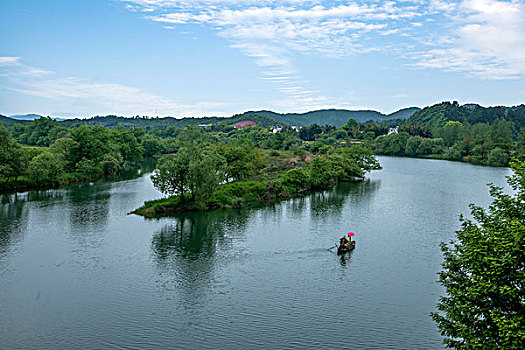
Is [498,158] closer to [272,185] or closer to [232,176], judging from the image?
[272,185]

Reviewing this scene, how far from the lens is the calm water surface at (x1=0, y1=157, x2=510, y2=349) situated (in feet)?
65.1

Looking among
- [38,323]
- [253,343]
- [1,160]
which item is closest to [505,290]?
[253,343]

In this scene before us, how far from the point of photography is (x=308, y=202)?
1997 inches

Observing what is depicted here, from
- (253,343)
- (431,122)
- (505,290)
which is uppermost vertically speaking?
(431,122)

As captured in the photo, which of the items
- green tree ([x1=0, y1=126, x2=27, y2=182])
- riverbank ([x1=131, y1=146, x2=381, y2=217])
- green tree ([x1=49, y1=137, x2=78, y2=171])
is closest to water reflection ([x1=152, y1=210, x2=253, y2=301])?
riverbank ([x1=131, y1=146, x2=381, y2=217])

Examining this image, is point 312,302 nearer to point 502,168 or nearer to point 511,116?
point 502,168

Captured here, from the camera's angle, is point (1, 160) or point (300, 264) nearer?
point (300, 264)

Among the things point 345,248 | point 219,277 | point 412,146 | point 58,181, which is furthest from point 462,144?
point 219,277

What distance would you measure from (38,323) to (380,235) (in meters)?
27.3

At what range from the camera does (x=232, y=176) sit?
2350 inches

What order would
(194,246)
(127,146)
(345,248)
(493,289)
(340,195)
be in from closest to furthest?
1. (493,289)
2. (345,248)
3. (194,246)
4. (340,195)
5. (127,146)

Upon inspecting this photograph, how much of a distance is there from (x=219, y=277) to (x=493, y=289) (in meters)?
17.4

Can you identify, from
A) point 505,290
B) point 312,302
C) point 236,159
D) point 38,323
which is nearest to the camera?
point 505,290

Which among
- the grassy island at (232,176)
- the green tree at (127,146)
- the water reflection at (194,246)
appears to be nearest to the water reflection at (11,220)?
A: the grassy island at (232,176)
